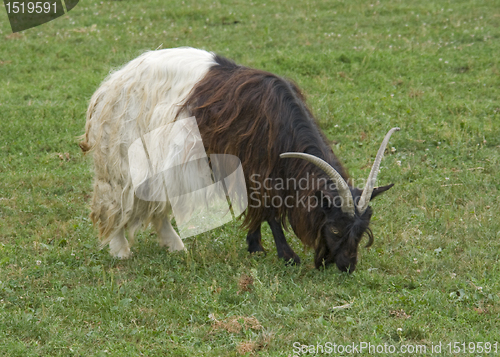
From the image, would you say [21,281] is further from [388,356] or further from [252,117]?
[388,356]

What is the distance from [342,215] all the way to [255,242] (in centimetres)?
125

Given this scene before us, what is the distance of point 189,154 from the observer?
18.5ft

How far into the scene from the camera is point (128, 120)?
5.96m

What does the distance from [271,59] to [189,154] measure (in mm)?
6359

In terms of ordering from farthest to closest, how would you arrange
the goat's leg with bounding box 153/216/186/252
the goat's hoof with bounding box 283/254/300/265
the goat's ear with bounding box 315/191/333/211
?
the goat's leg with bounding box 153/216/186/252
the goat's hoof with bounding box 283/254/300/265
the goat's ear with bounding box 315/191/333/211

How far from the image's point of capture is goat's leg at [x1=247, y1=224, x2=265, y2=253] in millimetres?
6008

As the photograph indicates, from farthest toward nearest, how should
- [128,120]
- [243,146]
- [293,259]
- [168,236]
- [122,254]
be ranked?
[168,236] → [122,254] → [128,120] → [293,259] → [243,146]

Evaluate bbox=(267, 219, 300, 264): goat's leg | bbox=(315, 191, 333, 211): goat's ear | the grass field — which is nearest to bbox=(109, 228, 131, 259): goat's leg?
the grass field

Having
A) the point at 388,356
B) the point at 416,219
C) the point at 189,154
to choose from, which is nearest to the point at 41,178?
the point at 189,154

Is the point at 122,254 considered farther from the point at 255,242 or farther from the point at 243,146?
the point at 243,146

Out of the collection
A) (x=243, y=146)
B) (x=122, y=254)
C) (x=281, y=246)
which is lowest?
(x=122, y=254)

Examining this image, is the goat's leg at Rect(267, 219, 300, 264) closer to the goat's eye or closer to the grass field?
the grass field

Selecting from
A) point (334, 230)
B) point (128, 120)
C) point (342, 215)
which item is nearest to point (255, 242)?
point (334, 230)

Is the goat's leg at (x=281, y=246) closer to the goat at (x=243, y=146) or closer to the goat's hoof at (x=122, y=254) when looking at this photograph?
the goat at (x=243, y=146)
